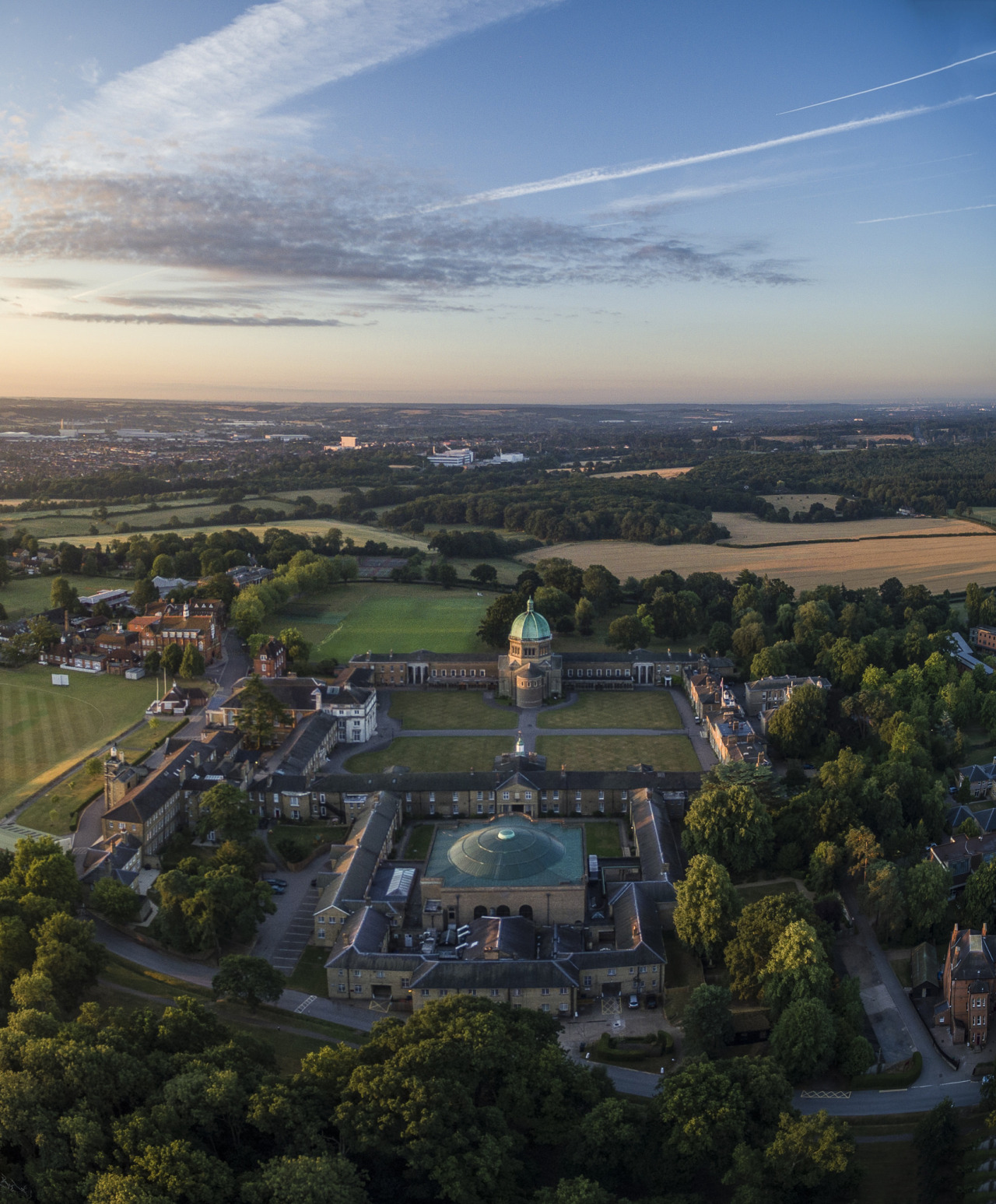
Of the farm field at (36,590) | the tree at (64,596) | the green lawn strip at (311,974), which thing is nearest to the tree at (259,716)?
the green lawn strip at (311,974)

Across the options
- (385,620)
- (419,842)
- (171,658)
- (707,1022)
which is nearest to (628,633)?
(385,620)

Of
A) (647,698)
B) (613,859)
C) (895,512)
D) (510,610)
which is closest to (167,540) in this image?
(510,610)

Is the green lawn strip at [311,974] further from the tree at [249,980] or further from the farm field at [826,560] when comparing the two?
the farm field at [826,560]

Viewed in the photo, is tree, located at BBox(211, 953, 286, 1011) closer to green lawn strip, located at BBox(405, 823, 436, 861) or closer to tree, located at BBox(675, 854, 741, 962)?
green lawn strip, located at BBox(405, 823, 436, 861)

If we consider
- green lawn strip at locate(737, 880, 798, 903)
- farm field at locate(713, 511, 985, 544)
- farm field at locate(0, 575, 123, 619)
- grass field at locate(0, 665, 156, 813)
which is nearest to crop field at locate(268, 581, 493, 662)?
grass field at locate(0, 665, 156, 813)

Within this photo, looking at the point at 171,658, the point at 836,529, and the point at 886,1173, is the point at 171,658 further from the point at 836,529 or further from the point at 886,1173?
the point at 836,529

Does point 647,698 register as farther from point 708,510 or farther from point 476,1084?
point 708,510
